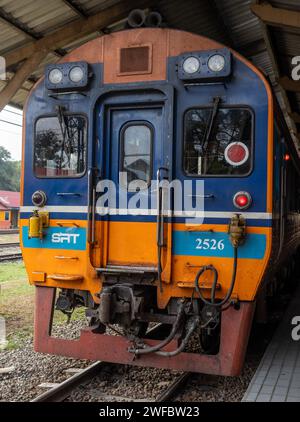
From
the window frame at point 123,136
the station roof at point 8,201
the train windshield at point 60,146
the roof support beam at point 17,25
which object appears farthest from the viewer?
the station roof at point 8,201

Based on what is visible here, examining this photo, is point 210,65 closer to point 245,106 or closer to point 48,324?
point 245,106

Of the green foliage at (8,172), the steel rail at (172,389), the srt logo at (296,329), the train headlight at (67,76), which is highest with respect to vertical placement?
the green foliage at (8,172)

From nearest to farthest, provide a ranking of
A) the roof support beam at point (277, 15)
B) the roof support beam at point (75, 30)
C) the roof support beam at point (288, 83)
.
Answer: the roof support beam at point (277, 15) < the roof support beam at point (75, 30) < the roof support beam at point (288, 83)

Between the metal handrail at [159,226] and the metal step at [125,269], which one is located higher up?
the metal handrail at [159,226]

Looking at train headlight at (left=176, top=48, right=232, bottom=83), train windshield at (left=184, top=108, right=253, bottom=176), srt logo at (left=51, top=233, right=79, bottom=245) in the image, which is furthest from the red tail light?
srt logo at (left=51, top=233, right=79, bottom=245)

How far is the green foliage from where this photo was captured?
6669cm

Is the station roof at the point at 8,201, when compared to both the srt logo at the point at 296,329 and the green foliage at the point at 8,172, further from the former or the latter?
the srt logo at the point at 296,329

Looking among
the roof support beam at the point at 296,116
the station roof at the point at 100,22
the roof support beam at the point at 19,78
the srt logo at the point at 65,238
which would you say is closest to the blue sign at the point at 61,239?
the srt logo at the point at 65,238

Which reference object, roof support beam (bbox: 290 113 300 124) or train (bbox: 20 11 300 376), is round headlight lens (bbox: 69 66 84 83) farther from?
roof support beam (bbox: 290 113 300 124)

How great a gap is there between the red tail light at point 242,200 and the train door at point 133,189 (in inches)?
29.7

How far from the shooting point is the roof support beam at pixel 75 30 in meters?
8.29

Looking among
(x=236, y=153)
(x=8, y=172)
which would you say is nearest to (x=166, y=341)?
(x=236, y=153)
